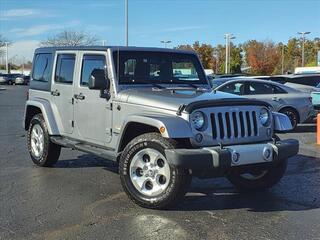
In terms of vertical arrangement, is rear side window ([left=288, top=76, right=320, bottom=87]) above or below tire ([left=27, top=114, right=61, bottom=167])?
above

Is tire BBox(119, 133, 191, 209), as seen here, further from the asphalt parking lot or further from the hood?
the hood

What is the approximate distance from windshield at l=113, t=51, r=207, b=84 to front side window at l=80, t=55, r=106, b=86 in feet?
0.77

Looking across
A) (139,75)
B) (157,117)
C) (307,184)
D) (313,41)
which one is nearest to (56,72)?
(139,75)

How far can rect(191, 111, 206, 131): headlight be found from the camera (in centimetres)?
584

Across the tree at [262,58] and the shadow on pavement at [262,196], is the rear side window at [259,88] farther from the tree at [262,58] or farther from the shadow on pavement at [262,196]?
the tree at [262,58]

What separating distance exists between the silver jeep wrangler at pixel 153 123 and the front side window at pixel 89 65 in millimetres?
15

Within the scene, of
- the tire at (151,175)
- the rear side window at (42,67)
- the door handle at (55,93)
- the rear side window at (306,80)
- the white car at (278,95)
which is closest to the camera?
the tire at (151,175)

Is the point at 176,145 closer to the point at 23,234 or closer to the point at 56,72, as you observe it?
the point at 23,234

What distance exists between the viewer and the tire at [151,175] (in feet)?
18.9

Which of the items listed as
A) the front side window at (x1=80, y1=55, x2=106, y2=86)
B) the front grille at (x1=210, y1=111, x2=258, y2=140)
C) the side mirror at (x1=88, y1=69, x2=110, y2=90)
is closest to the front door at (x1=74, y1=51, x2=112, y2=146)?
the front side window at (x1=80, y1=55, x2=106, y2=86)

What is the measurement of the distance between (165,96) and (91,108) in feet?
4.78

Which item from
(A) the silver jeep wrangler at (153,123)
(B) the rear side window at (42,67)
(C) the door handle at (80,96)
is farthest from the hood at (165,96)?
(B) the rear side window at (42,67)

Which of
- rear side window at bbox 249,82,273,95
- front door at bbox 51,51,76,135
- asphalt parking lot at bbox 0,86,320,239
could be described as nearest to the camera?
→ asphalt parking lot at bbox 0,86,320,239

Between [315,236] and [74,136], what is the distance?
4051 millimetres
